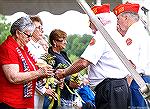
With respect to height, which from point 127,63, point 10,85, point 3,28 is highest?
point 3,28

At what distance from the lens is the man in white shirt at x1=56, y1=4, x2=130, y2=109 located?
3.47 meters

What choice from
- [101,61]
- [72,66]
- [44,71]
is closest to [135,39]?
[101,61]

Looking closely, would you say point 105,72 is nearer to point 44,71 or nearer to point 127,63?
point 44,71

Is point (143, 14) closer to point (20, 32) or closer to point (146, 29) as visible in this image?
point (146, 29)

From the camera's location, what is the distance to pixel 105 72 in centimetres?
357

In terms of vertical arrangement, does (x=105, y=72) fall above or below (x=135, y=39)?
below

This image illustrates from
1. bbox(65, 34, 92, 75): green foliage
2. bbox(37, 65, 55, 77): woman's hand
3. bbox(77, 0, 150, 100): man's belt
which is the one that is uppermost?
bbox(65, 34, 92, 75): green foliage


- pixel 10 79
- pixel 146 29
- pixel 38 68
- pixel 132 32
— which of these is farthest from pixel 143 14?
pixel 10 79

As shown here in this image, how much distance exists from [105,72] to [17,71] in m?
0.72

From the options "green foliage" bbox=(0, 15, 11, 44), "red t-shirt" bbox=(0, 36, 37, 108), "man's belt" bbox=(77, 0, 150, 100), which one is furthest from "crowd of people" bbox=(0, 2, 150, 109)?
"green foliage" bbox=(0, 15, 11, 44)

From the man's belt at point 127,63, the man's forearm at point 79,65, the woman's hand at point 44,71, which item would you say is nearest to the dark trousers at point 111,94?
the man's forearm at point 79,65

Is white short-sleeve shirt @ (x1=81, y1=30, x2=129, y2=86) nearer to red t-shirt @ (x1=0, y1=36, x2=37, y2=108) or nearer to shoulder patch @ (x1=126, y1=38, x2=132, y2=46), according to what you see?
shoulder patch @ (x1=126, y1=38, x2=132, y2=46)

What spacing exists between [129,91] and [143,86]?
1.52 metres

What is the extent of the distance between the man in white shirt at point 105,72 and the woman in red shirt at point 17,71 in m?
0.34
